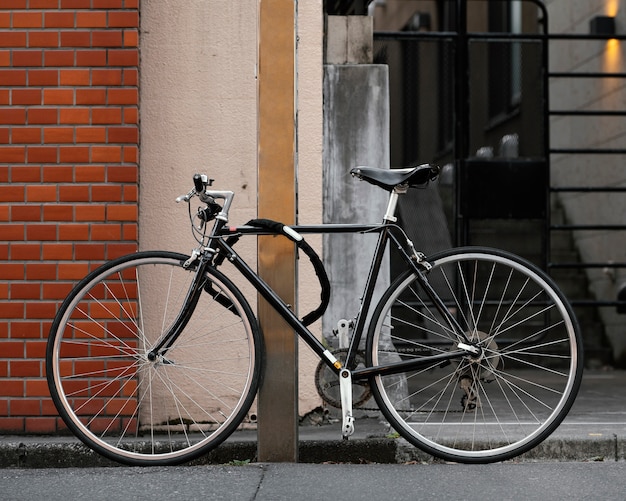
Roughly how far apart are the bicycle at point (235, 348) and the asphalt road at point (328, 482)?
11 centimetres

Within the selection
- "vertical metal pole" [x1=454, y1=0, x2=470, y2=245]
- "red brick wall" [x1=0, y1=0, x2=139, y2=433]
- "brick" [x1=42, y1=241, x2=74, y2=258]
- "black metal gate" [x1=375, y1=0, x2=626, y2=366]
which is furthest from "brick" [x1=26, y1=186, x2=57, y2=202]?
"vertical metal pole" [x1=454, y1=0, x2=470, y2=245]

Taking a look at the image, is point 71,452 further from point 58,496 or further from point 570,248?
point 570,248

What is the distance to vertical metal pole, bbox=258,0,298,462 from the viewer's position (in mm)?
4672

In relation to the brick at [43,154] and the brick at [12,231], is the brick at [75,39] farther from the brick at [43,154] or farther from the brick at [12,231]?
the brick at [12,231]

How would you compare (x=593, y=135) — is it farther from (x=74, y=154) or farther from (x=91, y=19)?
(x=74, y=154)

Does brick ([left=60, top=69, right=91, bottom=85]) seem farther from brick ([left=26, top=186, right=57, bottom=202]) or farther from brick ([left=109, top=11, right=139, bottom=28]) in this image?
brick ([left=26, top=186, right=57, bottom=202])

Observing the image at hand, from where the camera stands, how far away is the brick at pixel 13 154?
5.31m

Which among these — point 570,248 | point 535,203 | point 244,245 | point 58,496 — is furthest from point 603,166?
point 58,496

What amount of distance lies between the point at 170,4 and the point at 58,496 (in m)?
2.69

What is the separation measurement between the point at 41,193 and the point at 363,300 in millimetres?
1796

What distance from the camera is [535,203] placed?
8234mm

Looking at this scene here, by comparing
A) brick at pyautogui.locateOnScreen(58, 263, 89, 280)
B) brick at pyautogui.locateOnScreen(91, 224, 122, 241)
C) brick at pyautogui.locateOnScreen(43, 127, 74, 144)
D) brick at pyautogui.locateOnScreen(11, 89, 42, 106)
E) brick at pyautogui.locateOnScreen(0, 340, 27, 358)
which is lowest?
brick at pyautogui.locateOnScreen(0, 340, 27, 358)

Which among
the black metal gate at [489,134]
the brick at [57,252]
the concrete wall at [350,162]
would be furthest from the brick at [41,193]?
the black metal gate at [489,134]

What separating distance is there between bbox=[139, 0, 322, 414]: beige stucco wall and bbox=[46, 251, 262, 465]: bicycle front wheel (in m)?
0.34
